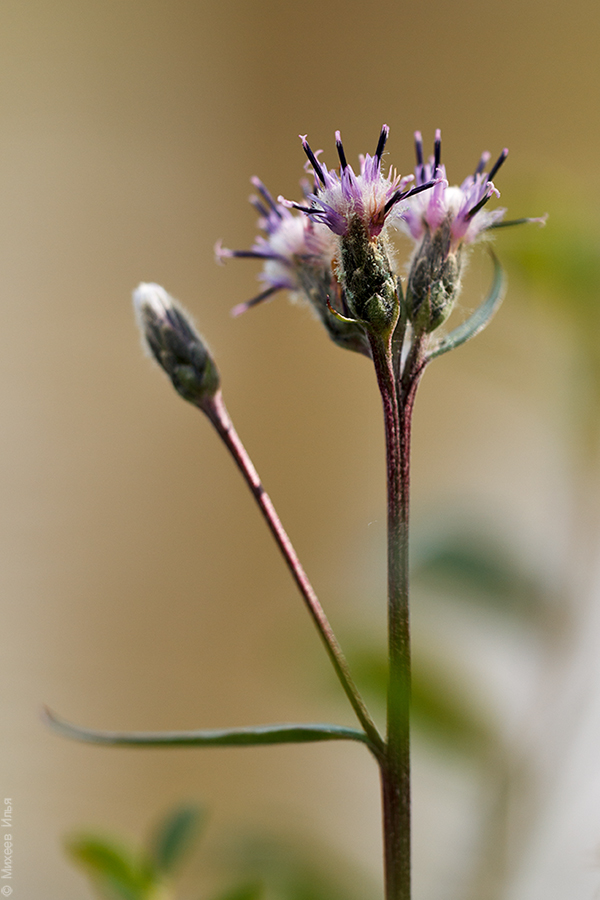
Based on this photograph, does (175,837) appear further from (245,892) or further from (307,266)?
(307,266)

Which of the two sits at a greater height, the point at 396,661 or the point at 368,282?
the point at 368,282

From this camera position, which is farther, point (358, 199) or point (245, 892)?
point (245, 892)

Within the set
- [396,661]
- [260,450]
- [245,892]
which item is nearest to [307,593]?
[396,661]

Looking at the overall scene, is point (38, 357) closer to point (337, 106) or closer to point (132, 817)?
point (337, 106)

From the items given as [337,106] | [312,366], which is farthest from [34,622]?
[337,106]

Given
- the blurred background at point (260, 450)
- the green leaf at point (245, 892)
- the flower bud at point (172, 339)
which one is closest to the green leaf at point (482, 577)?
the blurred background at point (260, 450)

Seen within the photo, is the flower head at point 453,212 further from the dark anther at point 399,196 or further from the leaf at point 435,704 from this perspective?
the leaf at point 435,704

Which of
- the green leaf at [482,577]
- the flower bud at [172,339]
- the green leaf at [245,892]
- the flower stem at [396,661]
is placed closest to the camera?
the flower stem at [396,661]

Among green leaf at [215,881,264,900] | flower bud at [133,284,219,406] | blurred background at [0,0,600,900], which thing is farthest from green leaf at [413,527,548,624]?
flower bud at [133,284,219,406]
